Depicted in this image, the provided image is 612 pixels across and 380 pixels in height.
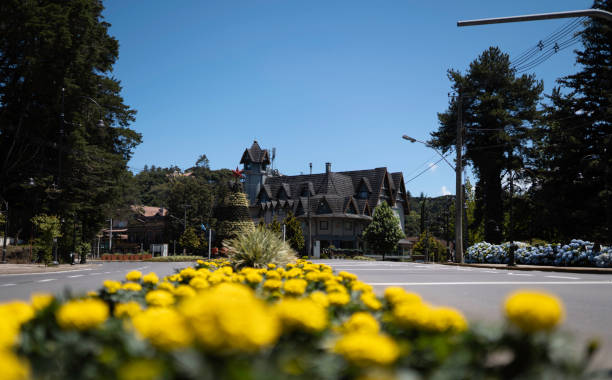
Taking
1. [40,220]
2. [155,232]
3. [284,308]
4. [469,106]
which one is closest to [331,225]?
[469,106]

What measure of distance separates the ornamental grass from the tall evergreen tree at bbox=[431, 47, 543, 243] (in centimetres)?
4066

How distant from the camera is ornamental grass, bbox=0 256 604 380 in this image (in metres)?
1.53

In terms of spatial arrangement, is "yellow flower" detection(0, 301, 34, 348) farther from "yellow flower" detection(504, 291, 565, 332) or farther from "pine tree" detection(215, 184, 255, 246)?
"pine tree" detection(215, 184, 255, 246)

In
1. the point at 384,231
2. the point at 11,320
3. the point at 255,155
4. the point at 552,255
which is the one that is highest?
the point at 255,155

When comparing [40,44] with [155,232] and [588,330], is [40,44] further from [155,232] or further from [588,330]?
[155,232]

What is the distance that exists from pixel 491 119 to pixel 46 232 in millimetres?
36767

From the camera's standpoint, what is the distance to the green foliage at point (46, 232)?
25031mm

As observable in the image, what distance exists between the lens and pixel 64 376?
1.63 metres

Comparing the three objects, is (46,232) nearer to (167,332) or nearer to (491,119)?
(167,332)

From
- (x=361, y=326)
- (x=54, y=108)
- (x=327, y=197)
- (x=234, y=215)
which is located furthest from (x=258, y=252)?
(x=327, y=197)

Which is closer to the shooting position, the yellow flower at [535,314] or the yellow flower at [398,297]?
the yellow flower at [535,314]

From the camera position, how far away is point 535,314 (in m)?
1.95

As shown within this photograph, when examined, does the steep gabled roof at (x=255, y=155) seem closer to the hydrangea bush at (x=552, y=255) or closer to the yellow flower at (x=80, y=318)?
the hydrangea bush at (x=552, y=255)

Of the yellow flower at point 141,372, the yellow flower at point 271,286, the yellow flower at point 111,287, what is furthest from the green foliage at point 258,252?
the yellow flower at point 141,372
